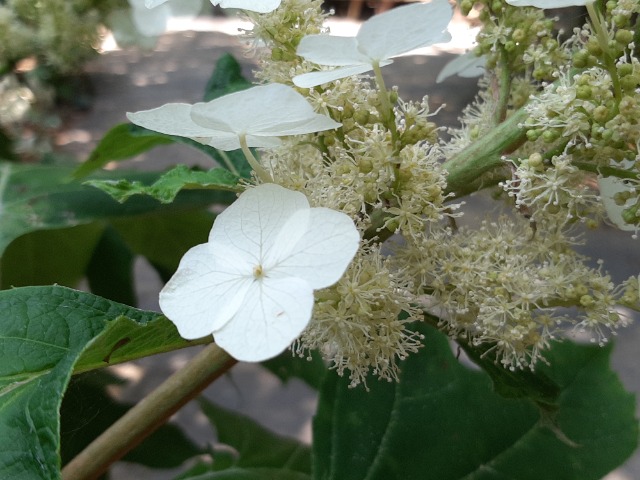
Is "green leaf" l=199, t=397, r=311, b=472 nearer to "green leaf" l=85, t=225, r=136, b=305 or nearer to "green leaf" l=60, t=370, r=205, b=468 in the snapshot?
"green leaf" l=60, t=370, r=205, b=468

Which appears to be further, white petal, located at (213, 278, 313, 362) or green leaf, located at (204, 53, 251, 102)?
green leaf, located at (204, 53, 251, 102)

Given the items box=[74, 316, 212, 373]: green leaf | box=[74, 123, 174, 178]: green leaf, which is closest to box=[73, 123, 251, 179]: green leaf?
box=[74, 123, 174, 178]: green leaf

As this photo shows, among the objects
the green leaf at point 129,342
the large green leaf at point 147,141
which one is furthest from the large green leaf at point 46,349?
the large green leaf at point 147,141

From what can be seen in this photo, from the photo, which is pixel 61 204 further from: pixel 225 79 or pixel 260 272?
pixel 260 272

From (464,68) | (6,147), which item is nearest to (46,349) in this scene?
(464,68)

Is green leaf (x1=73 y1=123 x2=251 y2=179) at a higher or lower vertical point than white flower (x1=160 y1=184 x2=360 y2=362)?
lower

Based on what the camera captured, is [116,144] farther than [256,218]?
Yes

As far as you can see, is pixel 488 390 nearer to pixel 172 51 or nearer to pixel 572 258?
pixel 572 258
